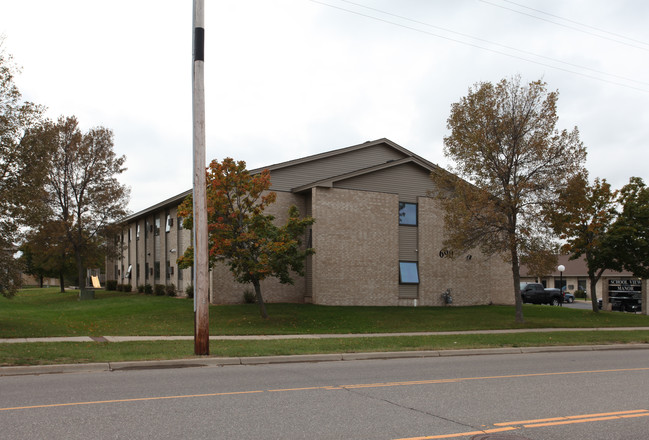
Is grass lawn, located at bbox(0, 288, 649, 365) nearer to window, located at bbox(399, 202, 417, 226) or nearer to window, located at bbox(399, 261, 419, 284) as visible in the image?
window, located at bbox(399, 261, 419, 284)

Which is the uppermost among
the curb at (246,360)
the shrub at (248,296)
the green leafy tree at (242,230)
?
the green leafy tree at (242,230)

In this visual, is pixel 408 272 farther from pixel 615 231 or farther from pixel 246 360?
pixel 246 360

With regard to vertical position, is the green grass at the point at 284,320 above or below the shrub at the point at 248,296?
below

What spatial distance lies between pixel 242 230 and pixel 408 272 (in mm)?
12398

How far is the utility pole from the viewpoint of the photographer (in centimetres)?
1257

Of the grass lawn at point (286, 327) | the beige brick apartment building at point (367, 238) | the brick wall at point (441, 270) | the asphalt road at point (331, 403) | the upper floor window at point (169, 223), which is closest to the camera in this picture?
the asphalt road at point (331, 403)

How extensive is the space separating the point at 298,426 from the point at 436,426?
1580 mm

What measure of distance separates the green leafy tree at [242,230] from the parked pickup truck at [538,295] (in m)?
27.2

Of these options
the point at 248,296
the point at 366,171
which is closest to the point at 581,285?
the point at 366,171

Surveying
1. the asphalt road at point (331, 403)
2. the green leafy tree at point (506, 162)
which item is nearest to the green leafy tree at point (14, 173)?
the asphalt road at point (331, 403)

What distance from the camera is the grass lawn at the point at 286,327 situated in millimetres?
13148

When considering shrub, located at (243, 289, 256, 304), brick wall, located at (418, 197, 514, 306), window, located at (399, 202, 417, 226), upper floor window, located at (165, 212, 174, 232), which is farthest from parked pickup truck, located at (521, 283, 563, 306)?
upper floor window, located at (165, 212, 174, 232)

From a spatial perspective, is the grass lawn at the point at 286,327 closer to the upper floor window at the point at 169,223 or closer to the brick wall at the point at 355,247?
the brick wall at the point at 355,247

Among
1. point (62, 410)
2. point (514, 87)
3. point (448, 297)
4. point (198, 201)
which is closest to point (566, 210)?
point (514, 87)
